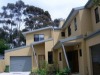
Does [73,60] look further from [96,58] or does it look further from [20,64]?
[20,64]

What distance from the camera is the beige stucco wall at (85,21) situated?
74.1 ft

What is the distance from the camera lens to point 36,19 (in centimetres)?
6100

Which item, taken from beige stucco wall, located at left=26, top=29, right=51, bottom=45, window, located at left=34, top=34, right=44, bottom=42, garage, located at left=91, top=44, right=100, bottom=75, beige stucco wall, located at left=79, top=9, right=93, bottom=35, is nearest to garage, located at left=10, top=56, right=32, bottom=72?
beige stucco wall, located at left=26, top=29, right=51, bottom=45

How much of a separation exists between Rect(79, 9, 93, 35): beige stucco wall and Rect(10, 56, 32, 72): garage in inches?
588

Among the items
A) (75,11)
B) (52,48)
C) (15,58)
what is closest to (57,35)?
(52,48)

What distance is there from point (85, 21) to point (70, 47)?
5.49m

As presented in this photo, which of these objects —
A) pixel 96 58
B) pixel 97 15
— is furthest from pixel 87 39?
pixel 97 15

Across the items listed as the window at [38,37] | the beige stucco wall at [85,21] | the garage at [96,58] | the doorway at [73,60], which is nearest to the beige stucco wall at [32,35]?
the window at [38,37]

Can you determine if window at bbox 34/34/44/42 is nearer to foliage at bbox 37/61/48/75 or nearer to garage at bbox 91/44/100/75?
foliage at bbox 37/61/48/75

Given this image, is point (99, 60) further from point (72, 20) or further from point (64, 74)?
point (72, 20)

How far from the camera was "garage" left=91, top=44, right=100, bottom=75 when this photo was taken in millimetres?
18919

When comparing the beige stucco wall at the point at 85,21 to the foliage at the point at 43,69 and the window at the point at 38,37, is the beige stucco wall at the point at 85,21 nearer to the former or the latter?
the foliage at the point at 43,69

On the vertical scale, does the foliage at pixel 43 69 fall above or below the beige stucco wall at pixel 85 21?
below

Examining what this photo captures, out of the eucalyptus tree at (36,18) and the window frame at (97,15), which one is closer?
the window frame at (97,15)
